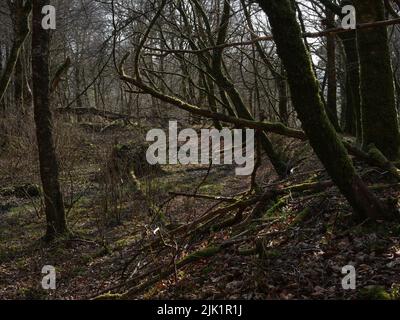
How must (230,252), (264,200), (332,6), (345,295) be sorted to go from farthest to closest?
(332,6) → (264,200) → (230,252) → (345,295)

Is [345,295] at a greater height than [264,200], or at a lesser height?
lesser

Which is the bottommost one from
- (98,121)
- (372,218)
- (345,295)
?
(345,295)

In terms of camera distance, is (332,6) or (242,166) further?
(242,166)

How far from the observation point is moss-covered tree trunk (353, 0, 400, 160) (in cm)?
580

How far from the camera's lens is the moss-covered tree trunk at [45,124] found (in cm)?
746

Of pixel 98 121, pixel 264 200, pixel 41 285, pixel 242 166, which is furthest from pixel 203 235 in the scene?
pixel 98 121

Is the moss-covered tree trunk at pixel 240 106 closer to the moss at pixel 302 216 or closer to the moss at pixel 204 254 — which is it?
the moss at pixel 302 216

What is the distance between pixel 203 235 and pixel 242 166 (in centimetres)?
684

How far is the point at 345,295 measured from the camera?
3.77 m

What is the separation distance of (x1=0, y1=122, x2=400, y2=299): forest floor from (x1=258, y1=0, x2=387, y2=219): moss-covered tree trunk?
1.95 ft

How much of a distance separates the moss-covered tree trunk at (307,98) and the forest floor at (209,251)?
59cm

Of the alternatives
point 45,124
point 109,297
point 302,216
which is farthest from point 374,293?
point 45,124

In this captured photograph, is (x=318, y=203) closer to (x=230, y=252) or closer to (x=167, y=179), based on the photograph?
(x=230, y=252)
